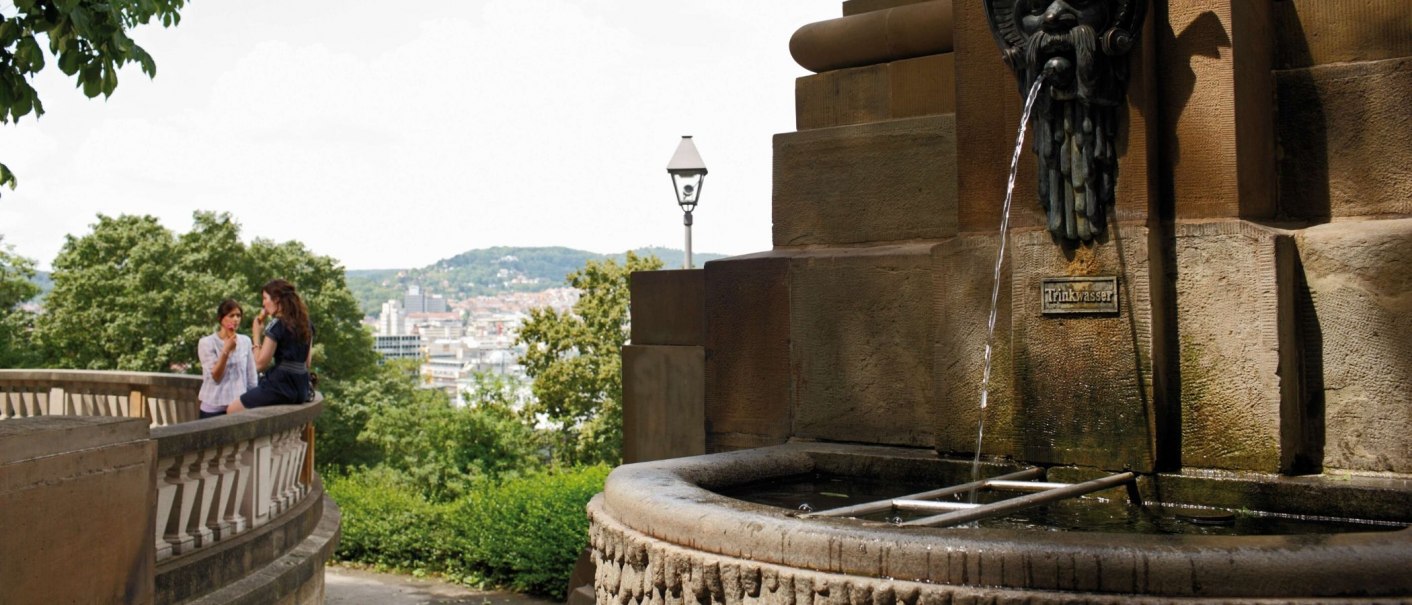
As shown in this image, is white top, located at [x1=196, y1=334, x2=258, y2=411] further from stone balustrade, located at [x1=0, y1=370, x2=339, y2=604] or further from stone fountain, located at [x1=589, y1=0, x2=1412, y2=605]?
stone fountain, located at [x1=589, y1=0, x2=1412, y2=605]

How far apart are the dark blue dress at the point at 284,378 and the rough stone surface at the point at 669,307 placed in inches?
120

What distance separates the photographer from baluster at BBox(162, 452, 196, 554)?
6531 millimetres

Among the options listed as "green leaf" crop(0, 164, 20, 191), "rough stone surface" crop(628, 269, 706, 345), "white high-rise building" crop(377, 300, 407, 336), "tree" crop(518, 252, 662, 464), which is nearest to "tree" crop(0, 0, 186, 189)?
"green leaf" crop(0, 164, 20, 191)

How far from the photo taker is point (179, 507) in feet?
21.7

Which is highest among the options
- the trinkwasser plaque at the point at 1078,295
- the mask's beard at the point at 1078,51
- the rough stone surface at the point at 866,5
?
the rough stone surface at the point at 866,5

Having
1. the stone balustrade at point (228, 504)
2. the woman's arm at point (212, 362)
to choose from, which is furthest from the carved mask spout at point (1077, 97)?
the woman's arm at point (212, 362)

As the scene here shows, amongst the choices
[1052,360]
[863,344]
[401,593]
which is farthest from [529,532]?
[1052,360]

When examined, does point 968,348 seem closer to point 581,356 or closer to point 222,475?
point 222,475

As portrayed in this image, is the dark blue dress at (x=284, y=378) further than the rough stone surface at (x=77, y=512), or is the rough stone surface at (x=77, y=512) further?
the dark blue dress at (x=284, y=378)

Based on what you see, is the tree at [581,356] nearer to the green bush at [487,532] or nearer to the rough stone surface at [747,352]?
the green bush at [487,532]

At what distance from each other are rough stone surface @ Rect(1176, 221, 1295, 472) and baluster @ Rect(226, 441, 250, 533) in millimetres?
5293

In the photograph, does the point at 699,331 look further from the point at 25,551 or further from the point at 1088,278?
the point at 25,551

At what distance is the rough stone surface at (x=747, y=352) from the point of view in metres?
6.09

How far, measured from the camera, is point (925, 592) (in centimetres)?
302
